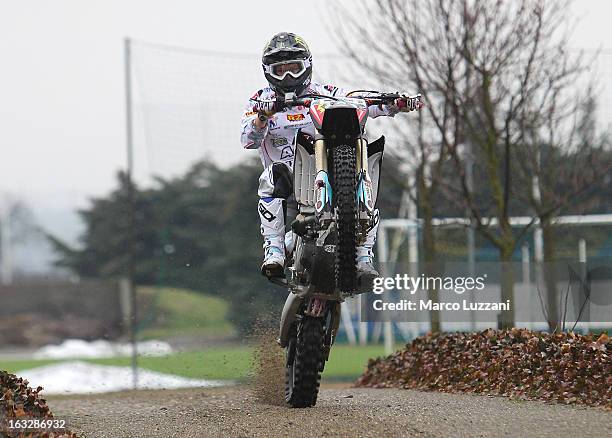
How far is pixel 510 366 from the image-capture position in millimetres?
11367

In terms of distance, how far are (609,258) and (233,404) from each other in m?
5.86

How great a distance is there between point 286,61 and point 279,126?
573 mm

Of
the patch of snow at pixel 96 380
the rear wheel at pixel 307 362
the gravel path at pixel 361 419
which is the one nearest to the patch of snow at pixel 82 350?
the patch of snow at pixel 96 380

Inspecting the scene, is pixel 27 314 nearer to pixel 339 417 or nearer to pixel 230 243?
pixel 230 243

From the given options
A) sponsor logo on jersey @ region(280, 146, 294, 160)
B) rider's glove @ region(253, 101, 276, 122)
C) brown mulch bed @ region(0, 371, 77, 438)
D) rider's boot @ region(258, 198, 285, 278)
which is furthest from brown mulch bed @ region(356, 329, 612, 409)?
brown mulch bed @ region(0, 371, 77, 438)

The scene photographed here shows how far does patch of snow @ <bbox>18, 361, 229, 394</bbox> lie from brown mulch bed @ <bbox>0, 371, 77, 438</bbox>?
766cm

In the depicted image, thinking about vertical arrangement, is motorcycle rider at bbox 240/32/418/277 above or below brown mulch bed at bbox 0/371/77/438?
above

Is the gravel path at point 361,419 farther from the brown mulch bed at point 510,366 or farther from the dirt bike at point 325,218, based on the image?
the dirt bike at point 325,218

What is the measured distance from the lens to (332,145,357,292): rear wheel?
9031 mm

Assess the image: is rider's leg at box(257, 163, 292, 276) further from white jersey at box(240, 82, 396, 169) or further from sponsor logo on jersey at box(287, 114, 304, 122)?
sponsor logo on jersey at box(287, 114, 304, 122)

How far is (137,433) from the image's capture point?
895 cm

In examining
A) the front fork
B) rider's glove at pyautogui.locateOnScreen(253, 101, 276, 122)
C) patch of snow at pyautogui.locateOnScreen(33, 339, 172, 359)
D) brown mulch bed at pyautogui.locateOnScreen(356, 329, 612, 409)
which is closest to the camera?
the front fork

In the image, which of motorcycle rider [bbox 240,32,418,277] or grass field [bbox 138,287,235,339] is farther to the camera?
grass field [bbox 138,287,235,339]

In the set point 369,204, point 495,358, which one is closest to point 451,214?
point 495,358
